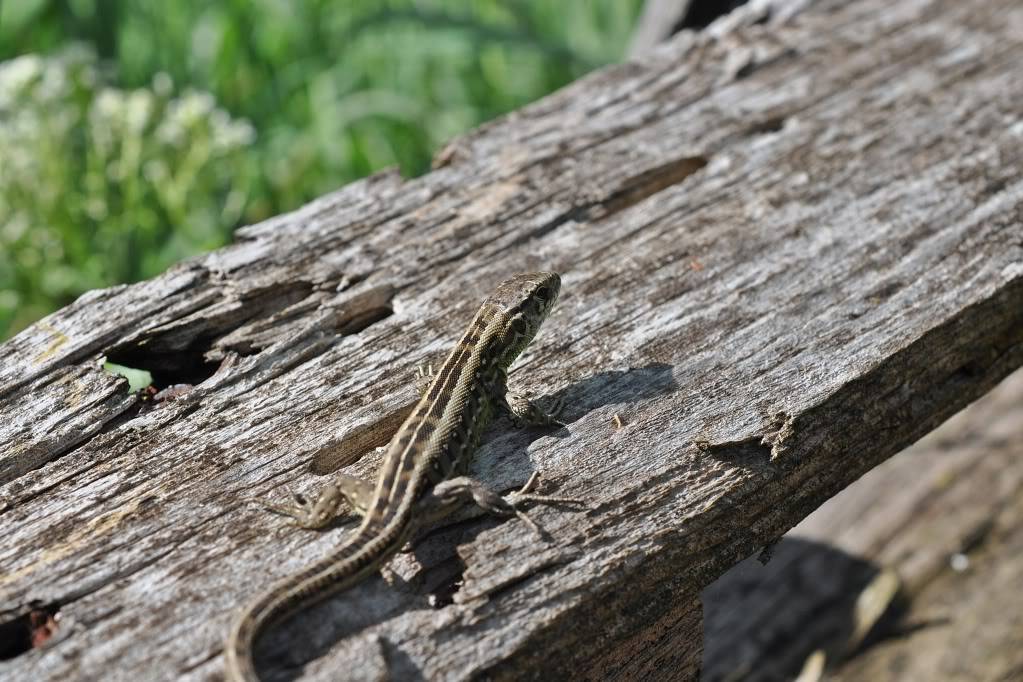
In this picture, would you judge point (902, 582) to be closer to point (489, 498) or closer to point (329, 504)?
point (489, 498)

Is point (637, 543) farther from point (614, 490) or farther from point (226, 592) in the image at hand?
point (226, 592)

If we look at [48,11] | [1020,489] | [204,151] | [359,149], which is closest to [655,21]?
[359,149]

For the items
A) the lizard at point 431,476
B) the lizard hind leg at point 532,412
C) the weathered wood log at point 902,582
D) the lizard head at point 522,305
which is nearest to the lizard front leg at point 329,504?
the lizard at point 431,476

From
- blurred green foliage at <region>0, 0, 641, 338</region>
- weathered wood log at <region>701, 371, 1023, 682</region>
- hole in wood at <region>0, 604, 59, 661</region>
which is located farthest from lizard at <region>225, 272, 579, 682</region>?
blurred green foliage at <region>0, 0, 641, 338</region>

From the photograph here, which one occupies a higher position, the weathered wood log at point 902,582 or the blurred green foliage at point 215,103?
the blurred green foliage at point 215,103

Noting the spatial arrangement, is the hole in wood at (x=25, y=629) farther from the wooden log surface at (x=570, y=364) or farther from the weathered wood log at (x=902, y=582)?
the weathered wood log at (x=902, y=582)

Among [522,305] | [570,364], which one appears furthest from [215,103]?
[570,364]

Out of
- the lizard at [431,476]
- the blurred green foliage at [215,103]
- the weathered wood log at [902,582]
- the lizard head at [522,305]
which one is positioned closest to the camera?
the lizard at [431,476]
